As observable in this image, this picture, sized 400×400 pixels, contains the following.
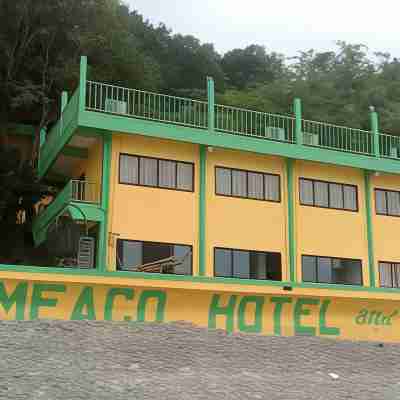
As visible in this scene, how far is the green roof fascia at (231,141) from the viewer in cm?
2100

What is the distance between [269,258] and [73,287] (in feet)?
24.2

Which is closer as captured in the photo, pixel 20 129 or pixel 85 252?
pixel 85 252

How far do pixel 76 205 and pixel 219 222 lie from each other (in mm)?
4588

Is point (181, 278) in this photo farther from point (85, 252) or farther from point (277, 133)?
point (277, 133)

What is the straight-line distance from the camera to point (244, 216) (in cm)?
2298

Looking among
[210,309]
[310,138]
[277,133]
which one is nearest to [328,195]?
[310,138]

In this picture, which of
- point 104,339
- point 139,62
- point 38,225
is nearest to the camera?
point 104,339

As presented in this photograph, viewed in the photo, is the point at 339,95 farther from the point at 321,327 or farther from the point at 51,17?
the point at 321,327

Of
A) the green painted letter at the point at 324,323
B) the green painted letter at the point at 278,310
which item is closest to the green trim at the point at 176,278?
the green painted letter at the point at 278,310

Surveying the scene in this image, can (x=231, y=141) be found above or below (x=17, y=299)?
above

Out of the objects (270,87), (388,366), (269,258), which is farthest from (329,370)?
(270,87)

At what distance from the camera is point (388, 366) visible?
770 inches

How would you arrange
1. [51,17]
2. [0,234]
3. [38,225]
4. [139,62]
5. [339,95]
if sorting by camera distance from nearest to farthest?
[38,225]
[0,234]
[51,17]
[139,62]
[339,95]

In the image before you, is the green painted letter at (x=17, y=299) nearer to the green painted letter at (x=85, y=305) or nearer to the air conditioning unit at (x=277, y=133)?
the green painted letter at (x=85, y=305)
